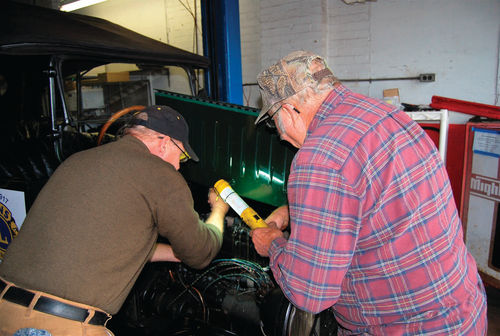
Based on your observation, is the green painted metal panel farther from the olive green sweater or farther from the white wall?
the white wall

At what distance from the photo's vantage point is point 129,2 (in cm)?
756

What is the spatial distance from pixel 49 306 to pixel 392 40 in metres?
4.66

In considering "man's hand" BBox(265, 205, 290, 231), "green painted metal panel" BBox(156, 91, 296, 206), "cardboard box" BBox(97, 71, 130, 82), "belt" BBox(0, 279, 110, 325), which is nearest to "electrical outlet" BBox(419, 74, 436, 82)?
"green painted metal panel" BBox(156, 91, 296, 206)

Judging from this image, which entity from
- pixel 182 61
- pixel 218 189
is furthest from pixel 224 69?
pixel 218 189

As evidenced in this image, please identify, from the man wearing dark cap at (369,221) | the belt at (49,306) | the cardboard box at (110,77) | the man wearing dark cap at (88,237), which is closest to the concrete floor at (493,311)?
the man wearing dark cap at (369,221)

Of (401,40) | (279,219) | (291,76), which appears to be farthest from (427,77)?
(291,76)

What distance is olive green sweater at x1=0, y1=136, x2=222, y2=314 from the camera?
1309mm

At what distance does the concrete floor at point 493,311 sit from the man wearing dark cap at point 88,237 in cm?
282

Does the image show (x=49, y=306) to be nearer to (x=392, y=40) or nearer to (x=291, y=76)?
(x=291, y=76)

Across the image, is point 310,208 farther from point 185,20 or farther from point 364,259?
point 185,20

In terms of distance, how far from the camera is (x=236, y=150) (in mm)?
2359

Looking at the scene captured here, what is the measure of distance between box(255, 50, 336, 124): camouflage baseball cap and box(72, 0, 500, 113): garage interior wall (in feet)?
12.3

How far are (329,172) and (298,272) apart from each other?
33 cm

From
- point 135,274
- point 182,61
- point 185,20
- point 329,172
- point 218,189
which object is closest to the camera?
point 329,172
